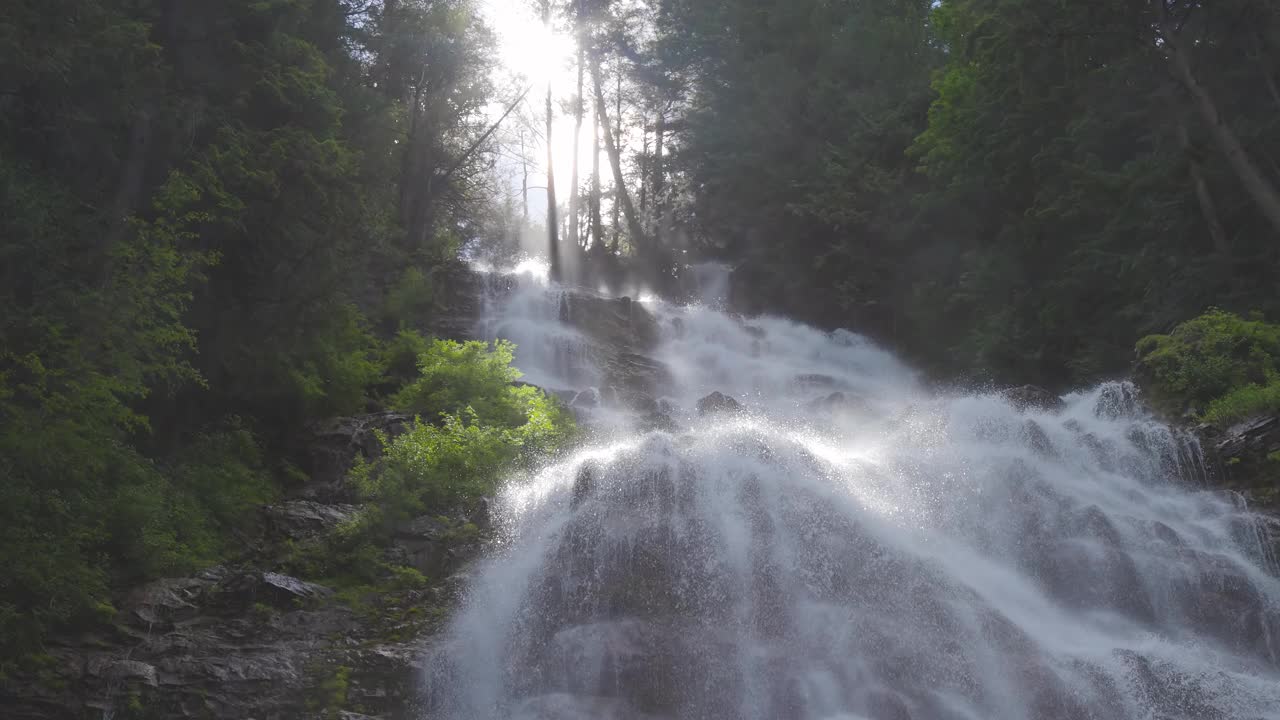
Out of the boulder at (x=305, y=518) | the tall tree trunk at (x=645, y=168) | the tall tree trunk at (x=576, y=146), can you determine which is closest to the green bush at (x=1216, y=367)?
the boulder at (x=305, y=518)

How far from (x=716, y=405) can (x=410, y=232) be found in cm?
1281

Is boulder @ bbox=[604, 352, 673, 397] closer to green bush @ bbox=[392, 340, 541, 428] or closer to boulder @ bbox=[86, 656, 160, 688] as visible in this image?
green bush @ bbox=[392, 340, 541, 428]

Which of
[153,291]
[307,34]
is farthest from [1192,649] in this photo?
[307,34]

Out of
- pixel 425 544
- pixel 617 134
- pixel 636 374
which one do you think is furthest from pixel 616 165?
pixel 425 544

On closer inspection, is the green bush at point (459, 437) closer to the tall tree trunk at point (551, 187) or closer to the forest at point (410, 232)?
the forest at point (410, 232)

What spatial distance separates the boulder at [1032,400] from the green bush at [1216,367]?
1.31 m

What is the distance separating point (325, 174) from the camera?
13398mm

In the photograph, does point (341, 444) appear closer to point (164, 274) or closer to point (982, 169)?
point (164, 274)

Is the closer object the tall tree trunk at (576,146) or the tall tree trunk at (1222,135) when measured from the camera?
the tall tree trunk at (1222,135)

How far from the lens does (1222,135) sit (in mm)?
14156

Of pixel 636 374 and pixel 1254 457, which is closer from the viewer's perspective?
pixel 1254 457

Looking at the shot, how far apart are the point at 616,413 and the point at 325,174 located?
251 inches

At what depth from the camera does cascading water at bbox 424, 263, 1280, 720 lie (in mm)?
8062

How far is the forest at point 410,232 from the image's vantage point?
948cm
